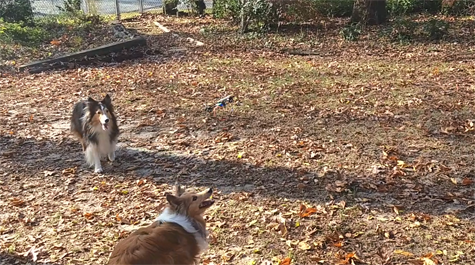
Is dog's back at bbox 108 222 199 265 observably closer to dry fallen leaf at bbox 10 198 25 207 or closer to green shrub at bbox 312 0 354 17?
dry fallen leaf at bbox 10 198 25 207

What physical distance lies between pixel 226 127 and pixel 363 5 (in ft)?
30.5

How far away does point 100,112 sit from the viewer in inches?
219

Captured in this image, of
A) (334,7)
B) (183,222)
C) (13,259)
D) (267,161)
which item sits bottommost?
(13,259)

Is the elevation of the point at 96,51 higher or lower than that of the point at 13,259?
higher

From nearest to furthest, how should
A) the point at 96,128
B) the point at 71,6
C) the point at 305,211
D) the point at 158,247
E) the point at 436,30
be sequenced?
the point at 158,247 < the point at 305,211 < the point at 96,128 < the point at 436,30 < the point at 71,6

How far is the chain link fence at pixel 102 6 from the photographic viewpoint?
19453 millimetres

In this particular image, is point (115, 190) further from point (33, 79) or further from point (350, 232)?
point (33, 79)

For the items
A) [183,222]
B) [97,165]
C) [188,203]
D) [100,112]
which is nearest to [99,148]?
[97,165]

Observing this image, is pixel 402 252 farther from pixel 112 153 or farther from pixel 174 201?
pixel 112 153

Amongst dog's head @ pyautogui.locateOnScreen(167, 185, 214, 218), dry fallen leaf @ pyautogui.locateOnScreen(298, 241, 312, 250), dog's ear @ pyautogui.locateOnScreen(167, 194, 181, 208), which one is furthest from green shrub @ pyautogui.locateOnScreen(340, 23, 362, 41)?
dog's ear @ pyautogui.locateOnScreen(167, 194, 181, 208)

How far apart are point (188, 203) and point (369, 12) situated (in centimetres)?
1245

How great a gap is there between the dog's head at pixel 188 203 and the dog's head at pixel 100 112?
7.38ft

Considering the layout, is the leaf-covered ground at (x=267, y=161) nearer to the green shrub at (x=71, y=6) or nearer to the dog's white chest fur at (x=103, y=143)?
the dog's white chest fur at (x=103, y=143)

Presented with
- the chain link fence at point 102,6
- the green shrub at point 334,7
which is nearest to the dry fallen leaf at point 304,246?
the green shrub at point 334,7
